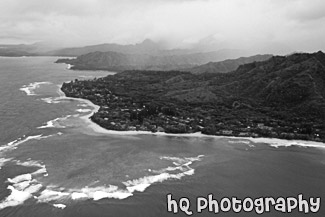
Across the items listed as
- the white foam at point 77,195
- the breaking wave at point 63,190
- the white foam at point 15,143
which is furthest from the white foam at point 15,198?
the white foam at point 15,143

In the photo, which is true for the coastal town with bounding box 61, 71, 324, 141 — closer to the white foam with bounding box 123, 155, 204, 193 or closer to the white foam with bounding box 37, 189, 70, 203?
the white foam with bounding box 123, 155, 204, 193

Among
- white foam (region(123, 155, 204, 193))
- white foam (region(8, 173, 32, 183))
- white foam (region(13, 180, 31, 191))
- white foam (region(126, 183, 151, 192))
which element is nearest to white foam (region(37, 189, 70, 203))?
white foam (region(13, 180, 31, 191))

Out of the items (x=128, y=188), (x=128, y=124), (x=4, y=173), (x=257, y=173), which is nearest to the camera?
(x=128, y=188)

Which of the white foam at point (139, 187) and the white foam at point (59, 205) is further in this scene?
the white foam at point (139, 187)

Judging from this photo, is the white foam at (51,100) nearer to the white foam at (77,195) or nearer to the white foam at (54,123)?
the white foam at (54,123)

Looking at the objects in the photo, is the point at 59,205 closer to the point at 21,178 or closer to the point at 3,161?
the point at 21,178

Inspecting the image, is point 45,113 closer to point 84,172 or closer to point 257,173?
point 84,172

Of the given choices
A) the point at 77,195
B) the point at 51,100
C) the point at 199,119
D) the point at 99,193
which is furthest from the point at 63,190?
the point at 51,100

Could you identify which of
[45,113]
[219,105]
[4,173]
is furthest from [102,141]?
[219,105]
